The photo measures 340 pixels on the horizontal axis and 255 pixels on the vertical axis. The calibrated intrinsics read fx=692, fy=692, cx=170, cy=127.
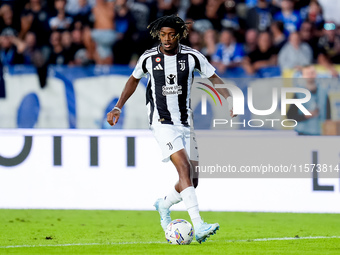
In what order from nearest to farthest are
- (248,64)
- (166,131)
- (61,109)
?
(166,131) < (61,109) < (248,64)

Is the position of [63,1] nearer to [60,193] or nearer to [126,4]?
[126,4]

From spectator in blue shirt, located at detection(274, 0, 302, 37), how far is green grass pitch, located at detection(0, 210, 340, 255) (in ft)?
12.2

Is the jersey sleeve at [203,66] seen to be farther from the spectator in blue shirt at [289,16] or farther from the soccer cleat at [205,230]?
the spectator in blue shirt at [289,16]

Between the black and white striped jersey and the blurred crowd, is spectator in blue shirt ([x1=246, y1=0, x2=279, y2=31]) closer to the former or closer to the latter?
the blurred crowd

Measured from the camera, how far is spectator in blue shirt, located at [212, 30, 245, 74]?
35.8 feet

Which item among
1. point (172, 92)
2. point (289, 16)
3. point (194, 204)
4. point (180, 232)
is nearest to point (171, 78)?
point (172, 92)

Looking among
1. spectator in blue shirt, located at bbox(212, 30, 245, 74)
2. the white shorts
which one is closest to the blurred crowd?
spectator in blue shirt, located at bbox(212, 30, 245, 74)

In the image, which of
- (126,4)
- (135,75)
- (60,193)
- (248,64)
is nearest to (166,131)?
(135,75)

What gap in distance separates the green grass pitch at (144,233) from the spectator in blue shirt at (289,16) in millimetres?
3712

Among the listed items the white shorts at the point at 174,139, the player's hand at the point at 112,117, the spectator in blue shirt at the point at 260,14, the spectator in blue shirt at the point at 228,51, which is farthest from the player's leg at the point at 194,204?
the spectator in blue shirt at the point at 260,14

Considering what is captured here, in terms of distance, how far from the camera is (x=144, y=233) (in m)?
7.41

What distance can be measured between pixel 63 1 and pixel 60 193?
413 centimetres

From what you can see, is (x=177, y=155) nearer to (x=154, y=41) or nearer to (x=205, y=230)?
(x=205, y=230)

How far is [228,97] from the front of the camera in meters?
6.66
